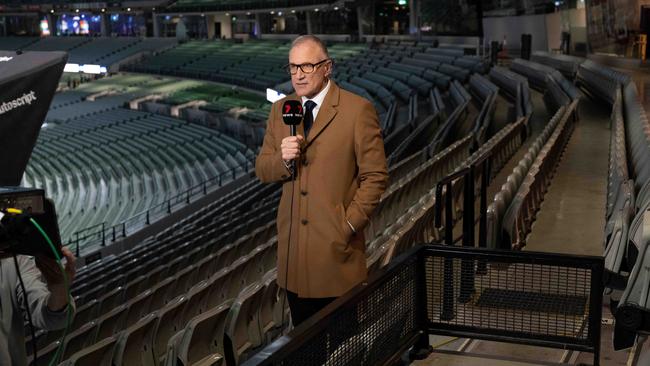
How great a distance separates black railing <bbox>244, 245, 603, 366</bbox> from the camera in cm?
326

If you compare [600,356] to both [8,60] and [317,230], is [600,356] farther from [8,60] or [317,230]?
[8,60]

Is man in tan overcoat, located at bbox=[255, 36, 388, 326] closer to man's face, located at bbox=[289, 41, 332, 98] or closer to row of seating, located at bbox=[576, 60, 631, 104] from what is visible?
man's face, located at bbox=[289, 41, 332, 98]

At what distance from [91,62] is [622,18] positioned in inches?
1268

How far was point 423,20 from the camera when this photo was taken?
1404 inches

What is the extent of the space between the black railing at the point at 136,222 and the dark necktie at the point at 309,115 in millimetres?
10708

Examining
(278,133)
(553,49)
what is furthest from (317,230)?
(553,49)

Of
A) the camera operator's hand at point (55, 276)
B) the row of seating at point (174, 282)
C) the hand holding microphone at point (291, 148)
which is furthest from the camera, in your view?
the row of seating at point (174, 282)

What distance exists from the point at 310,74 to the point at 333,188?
0.43 meters

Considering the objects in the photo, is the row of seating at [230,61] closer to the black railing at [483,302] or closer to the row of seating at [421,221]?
the row of seating at [421,221]

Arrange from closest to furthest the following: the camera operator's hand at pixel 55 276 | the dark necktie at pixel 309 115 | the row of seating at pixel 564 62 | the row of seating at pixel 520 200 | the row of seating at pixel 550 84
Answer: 1. the camera operator's hand at pixel 55 276
2. the dark necktie at pixel 309 115
3. the row of seating at pixel 520 200
4. the row of seating at pixel 550 84
5. the row of seating at pixel 564 62

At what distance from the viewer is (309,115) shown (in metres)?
3.17

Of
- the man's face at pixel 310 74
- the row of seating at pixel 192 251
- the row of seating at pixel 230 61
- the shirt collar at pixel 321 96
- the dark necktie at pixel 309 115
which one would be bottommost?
the row of seating at pixel 192 251

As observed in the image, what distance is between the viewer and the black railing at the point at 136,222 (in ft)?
46.5

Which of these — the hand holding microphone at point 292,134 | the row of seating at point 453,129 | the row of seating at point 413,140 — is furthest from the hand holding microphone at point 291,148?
the row of seating at point 413,140
